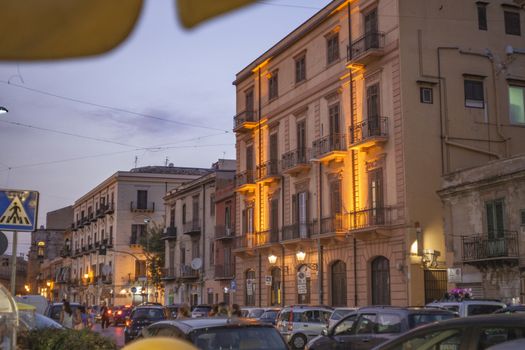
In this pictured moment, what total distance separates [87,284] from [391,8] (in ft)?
193

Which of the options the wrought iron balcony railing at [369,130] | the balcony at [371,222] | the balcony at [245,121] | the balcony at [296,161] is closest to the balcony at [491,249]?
the balcony at [371,222]

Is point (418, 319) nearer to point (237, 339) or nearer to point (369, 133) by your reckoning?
point (237, 339)

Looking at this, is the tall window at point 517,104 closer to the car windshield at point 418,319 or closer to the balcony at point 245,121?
the balcony at point 245,121

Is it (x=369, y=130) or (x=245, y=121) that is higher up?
(x=245, y=121)

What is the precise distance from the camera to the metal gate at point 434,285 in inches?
1231

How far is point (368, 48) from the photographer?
33.0m

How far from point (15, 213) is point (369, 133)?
78.0 feet

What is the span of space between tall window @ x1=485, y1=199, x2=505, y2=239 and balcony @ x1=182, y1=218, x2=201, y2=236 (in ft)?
102

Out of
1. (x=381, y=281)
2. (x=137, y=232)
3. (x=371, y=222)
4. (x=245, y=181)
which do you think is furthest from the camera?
(x=137, y=232)

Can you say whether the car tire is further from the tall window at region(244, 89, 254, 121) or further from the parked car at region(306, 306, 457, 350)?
the tall window at region(244, 89, 254, 121)

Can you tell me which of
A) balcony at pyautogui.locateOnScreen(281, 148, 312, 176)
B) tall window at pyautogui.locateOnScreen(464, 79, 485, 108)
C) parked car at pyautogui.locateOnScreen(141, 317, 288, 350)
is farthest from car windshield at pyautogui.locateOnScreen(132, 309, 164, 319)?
parked car at pyautogui.locateOnScreen(141, 317, 288, 350)

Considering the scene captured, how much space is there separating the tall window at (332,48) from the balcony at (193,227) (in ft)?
74.2

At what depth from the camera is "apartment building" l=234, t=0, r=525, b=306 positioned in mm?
31766

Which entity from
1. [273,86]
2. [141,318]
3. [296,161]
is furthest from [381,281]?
[273,86]
